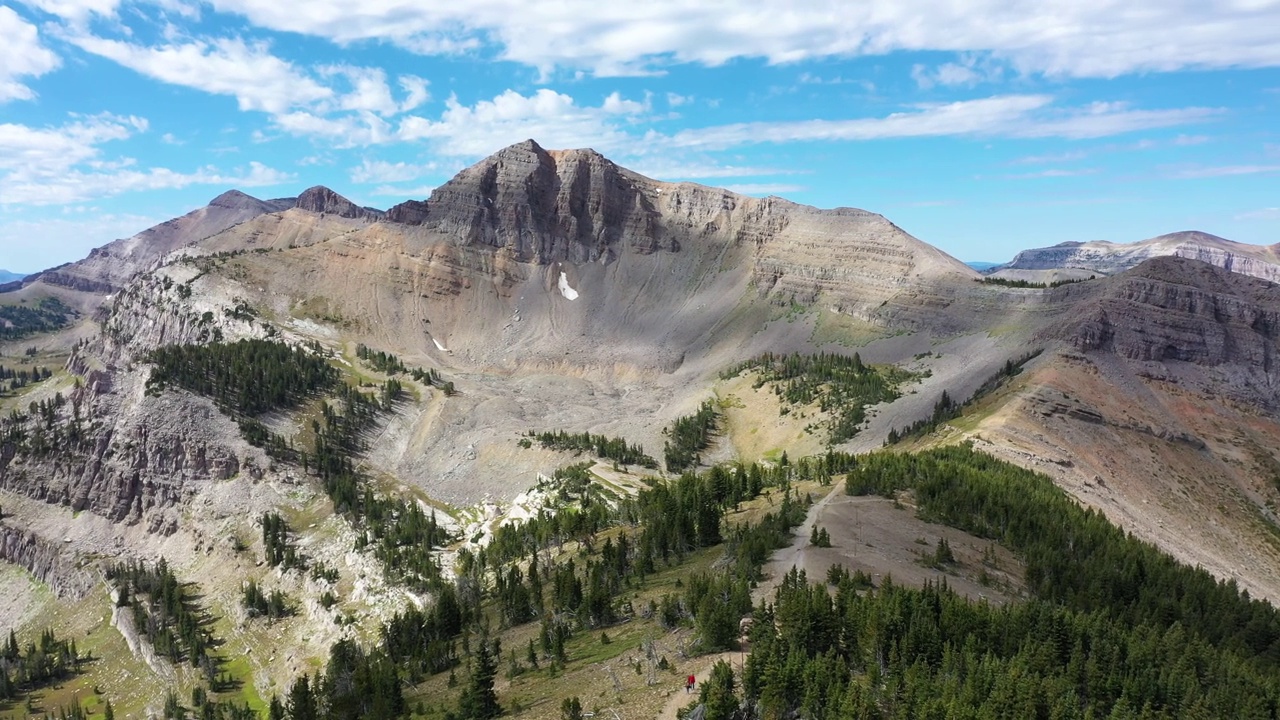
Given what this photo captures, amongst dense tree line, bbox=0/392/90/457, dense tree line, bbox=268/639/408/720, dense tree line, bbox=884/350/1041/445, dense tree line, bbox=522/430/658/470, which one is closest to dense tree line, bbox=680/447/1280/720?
dense tree line, bbox=268/639/408/720

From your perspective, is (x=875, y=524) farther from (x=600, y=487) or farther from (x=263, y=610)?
(x=263, y=610)

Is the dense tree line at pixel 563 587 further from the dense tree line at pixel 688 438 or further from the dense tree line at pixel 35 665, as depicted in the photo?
the dense tree line at pixel 35 665

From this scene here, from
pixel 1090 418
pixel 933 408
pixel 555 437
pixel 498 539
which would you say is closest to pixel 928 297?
pixel 933 408

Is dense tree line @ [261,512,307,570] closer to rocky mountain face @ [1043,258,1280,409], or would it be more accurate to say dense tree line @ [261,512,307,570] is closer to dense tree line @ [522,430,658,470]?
dense tree line @ [522,430,658,470]

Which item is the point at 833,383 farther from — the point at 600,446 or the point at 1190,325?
the point at 1190,325

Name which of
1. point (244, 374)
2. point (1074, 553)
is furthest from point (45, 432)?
point (1074, 553)
